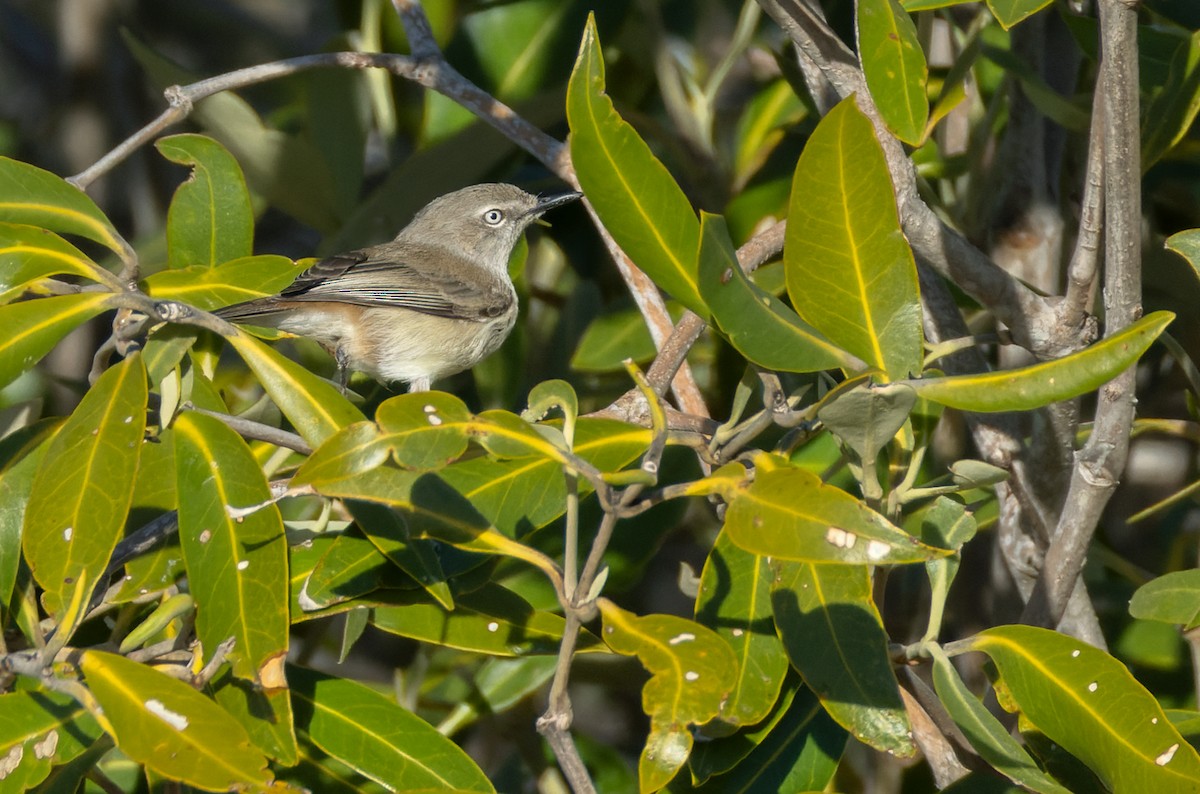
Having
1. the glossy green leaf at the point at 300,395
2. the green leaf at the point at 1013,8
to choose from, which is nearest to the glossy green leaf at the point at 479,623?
the glossy green leaf at the point at 300,395

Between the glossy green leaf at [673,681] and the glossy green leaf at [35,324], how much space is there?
36.6 inches

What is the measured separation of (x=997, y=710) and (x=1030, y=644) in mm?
954

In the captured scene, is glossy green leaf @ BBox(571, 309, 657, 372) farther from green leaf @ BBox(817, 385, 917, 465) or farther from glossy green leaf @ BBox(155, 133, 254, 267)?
green leaf @ BBox(817, 385, 917, 465)

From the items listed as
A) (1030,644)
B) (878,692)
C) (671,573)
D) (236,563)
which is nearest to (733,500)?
(878,692)

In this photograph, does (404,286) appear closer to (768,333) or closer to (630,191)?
(630,191)

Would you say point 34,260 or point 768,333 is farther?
point 34,260

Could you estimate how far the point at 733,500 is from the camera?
1.58 metres

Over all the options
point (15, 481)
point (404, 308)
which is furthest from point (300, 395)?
point (404, 308)

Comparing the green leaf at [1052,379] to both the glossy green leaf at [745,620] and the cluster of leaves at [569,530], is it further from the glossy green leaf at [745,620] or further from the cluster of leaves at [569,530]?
the glossy green leaf at [745,620]

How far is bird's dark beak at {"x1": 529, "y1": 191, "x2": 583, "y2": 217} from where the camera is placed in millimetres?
3836

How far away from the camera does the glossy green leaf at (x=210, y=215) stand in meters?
2.65

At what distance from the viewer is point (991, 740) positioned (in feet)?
5.81

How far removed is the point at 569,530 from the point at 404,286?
9.18 feet

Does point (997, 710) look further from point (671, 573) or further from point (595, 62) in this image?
point (671, 573)
